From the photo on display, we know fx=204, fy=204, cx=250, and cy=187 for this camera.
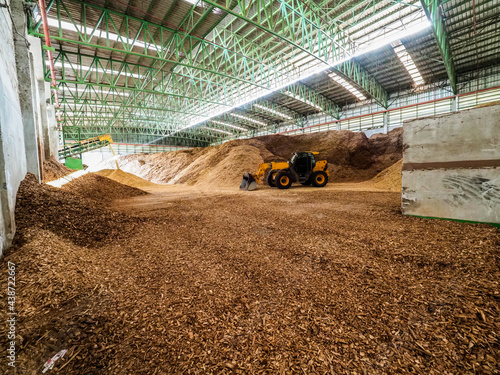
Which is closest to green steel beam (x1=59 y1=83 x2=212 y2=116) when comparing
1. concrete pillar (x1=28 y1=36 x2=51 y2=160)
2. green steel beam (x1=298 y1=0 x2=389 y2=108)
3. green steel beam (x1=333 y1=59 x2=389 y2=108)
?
concrete pillar (x1=28 y1=36 x2=51 y2=160)

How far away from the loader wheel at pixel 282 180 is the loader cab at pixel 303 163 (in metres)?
0.68

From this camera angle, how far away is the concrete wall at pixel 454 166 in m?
3.62

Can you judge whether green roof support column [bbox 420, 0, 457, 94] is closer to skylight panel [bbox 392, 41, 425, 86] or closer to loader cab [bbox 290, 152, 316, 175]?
skylight panel [bbox 392, 41, 425, 86]

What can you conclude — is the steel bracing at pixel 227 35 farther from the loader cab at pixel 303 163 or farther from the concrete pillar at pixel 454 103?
the loader cab at pixel 303 163

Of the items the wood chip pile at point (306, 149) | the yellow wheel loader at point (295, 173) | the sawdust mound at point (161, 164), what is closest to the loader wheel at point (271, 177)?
the yellow wheel loader at point (295, 173)

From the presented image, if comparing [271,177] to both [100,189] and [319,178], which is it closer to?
[319,178]

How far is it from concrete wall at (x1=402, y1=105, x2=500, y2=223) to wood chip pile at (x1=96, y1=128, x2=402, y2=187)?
37.1ft

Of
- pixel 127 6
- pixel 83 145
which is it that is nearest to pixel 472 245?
pixel 127 6

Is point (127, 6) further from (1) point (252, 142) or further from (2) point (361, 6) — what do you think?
(1) point (252, 142)

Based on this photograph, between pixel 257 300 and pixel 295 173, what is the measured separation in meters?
9.61

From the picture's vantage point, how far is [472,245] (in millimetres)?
2797

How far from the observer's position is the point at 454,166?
3969mm

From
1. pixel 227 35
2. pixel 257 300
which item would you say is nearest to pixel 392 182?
pixel 257 300

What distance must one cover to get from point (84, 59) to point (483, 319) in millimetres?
19690
